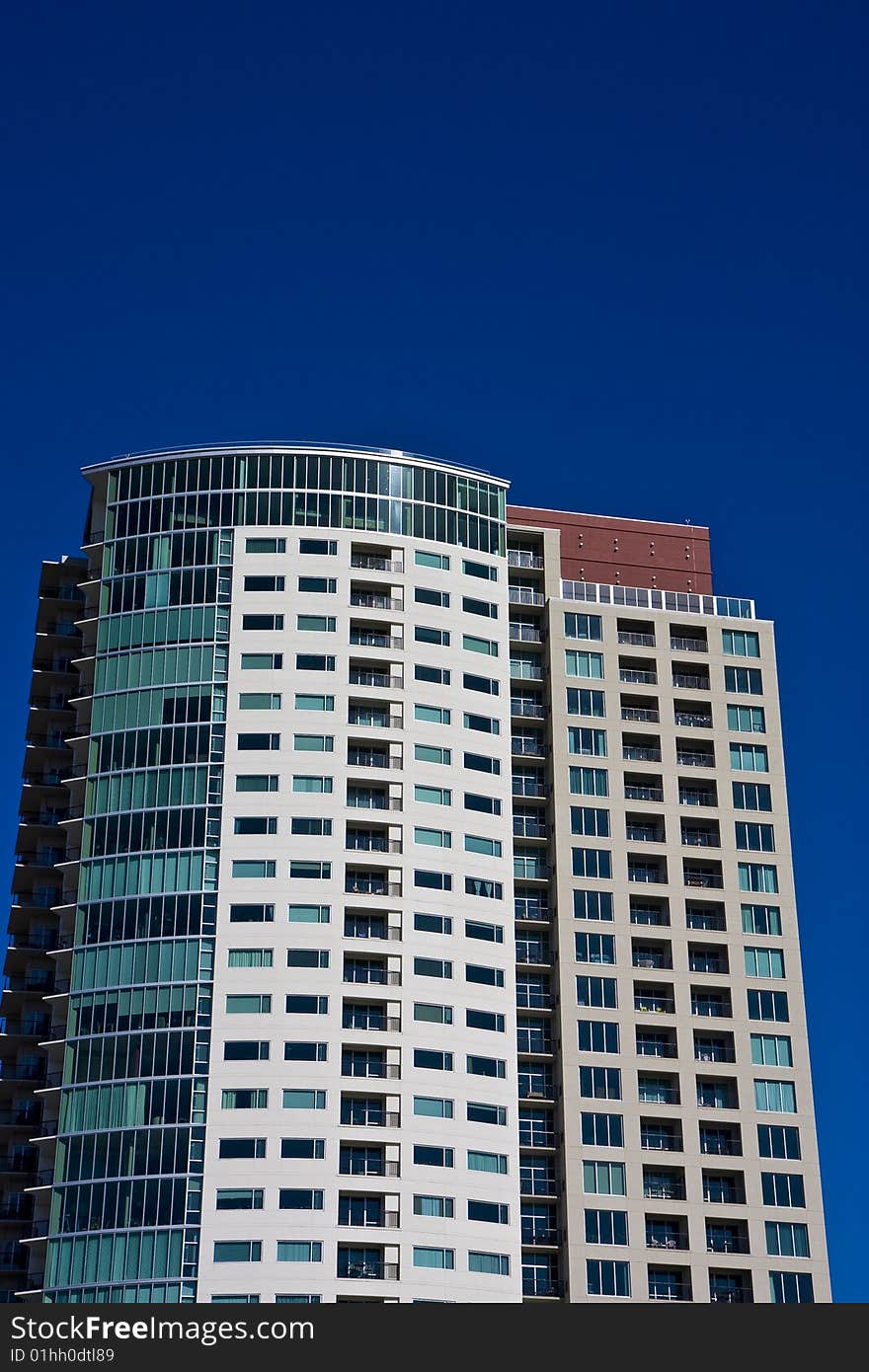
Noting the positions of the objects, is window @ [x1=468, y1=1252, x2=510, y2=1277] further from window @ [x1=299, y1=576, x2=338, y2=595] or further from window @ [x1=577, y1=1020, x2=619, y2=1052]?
window @ [x1=299, y1=576, x2=338, y2=595]

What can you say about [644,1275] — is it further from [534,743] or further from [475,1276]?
[534,743]

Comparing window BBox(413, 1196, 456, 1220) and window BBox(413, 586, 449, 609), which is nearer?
window BBox(413, 1196, 456, 1220)

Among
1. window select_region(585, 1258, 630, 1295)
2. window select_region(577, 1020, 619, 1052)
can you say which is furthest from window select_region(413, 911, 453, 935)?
window select_region(585, 1258, 630, 1295)

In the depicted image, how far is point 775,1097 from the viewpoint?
402 ft

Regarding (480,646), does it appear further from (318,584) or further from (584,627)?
(318,584)

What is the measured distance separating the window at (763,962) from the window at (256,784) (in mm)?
32314

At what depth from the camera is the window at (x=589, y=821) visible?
127m

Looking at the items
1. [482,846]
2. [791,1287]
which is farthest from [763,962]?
[791,1287]

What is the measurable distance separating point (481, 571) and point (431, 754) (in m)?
→ 14.8

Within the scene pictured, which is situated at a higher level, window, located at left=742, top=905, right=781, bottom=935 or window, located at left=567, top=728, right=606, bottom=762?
window, located at left=567, top=728, right=606, bottom=762

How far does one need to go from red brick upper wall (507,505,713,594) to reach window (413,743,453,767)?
64.3 ft

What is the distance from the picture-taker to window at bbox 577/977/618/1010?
122 m

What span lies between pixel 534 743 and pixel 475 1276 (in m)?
35.8

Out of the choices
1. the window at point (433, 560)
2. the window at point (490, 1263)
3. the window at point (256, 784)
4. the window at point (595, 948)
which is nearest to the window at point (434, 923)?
the window at point (595, 948)
